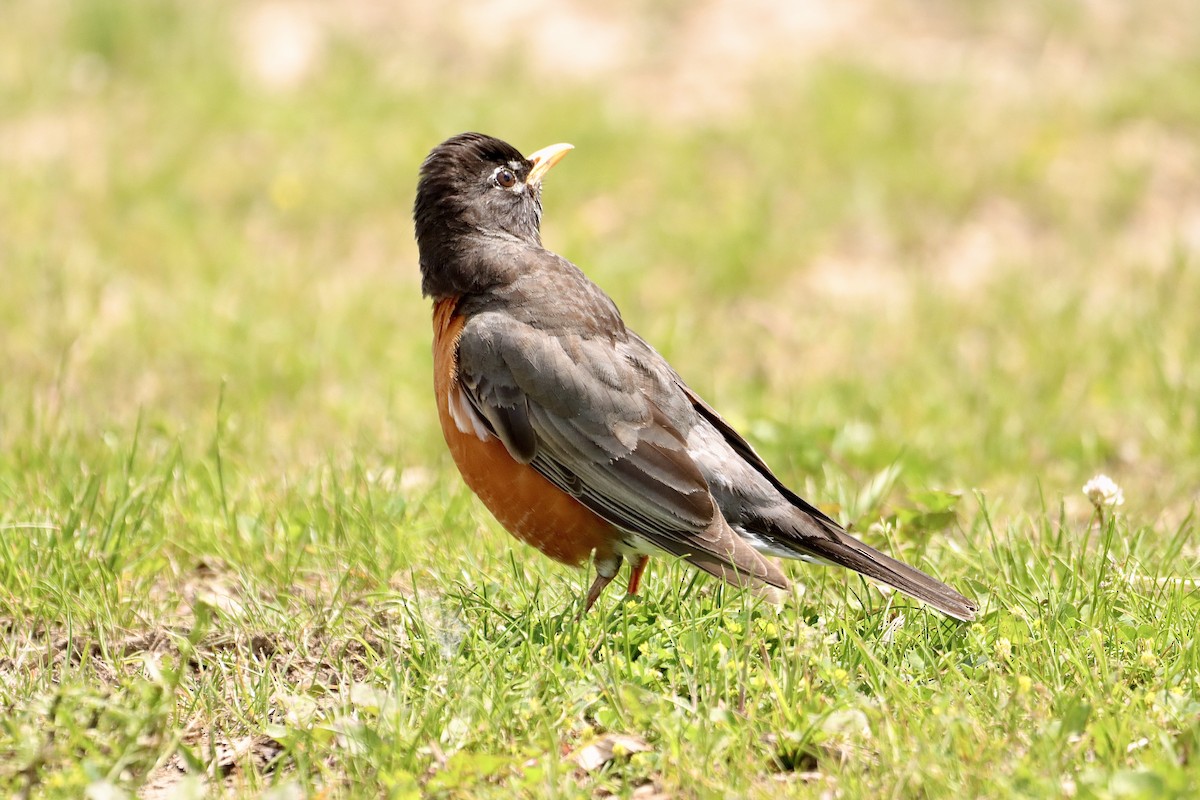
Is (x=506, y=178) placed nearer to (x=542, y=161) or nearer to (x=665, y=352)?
(x=542, y=161)

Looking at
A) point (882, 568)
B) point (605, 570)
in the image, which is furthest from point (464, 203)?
point (882, 568)

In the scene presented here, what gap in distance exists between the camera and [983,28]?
1067 cm

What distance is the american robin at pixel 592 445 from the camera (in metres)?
4.05

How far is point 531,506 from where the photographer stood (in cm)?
415

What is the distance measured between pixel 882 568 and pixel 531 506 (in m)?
1.04

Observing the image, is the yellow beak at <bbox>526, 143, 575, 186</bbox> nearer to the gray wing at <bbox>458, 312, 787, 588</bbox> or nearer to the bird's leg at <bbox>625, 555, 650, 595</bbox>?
the gray wing at <bbox>458, 312, 787, 588</bbox>

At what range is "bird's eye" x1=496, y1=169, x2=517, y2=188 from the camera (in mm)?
4910

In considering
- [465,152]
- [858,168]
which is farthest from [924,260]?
[465,152]

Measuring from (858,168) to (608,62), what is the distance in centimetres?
245

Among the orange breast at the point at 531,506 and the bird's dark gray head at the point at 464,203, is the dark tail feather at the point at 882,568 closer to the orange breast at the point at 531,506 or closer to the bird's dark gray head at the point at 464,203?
the orange breast at the point at 531,506

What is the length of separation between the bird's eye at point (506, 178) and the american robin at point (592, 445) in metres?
0.37

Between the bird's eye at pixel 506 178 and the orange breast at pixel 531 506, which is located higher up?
the bird's eye at pixel 506 178

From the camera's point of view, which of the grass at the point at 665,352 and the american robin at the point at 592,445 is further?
the american robin at the point at 592,445

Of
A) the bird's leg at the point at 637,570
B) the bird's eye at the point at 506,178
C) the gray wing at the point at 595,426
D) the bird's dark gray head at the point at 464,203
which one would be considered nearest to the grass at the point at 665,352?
the bird's leg at the point at 637,570
